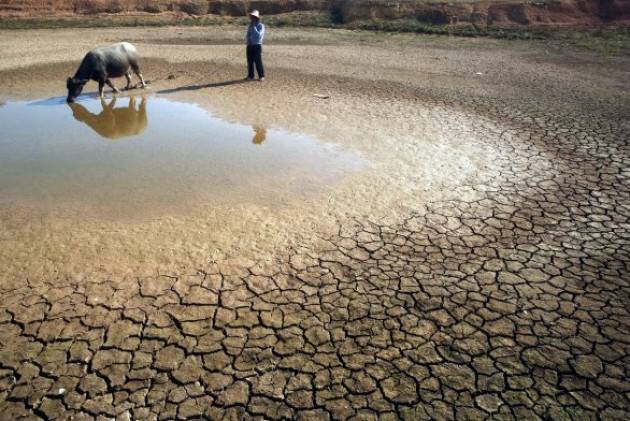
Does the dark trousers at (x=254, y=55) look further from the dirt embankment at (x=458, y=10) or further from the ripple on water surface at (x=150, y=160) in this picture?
the dirt embankment at (x=458, y=10)

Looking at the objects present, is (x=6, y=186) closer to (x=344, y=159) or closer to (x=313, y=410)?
(x=344, y=159)

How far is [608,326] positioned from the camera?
3.74 metres

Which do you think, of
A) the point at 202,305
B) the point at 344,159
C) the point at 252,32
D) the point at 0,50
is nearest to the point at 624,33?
the point at 252,32

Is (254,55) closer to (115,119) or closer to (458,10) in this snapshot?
(115,119)

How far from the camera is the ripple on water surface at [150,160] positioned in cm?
596

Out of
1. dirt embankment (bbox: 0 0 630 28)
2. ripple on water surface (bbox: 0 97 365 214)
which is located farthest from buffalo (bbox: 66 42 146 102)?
dirt embankment (bbox: 0 0 630 28)

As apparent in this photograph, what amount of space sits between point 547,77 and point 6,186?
13.7 metres

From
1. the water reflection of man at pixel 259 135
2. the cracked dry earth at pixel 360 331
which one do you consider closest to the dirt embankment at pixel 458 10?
the water reflection of man at pixel 259 135

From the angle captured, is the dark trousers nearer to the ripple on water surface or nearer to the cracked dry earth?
the ripple on water surface

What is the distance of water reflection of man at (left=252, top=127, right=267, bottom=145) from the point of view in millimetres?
7913

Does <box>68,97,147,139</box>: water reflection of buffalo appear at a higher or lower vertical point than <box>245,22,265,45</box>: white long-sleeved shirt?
lower

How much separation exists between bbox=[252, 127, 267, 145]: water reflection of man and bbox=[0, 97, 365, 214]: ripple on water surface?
19 mm

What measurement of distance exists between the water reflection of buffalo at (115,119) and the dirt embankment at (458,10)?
17.3m

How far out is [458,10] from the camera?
893 inches
